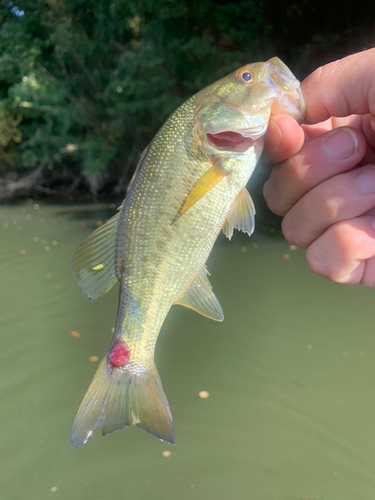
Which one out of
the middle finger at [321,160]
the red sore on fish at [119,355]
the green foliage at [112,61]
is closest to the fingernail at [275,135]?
the middle finger at [321,160]

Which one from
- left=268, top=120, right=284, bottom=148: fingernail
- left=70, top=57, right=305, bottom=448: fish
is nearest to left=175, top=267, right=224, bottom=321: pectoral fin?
left=70, top=57, right=305, bottom=448: fish

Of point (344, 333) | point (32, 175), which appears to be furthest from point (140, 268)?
point (32, 175)

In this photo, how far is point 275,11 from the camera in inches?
507

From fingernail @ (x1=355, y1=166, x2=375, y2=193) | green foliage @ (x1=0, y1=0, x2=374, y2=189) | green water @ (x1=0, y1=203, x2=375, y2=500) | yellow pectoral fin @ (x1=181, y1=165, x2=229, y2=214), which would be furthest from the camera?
green foliage @ (x1=0, y1=0, x2=374, y2=189)

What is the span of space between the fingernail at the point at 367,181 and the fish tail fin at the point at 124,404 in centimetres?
138

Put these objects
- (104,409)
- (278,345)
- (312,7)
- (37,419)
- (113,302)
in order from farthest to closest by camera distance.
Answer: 1. (312,7)
2. (113,302)
3. (278,345)
4. (37,419)
5. (104,409)

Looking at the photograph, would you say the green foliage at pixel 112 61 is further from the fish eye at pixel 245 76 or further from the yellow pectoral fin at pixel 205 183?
the yellow pectoral fin at pixel 205 183

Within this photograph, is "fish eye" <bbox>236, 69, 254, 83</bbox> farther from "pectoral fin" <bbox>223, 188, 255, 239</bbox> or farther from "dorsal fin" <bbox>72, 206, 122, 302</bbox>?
"dorsal fin" <bbox>72, 206, 122, 302</bbox>

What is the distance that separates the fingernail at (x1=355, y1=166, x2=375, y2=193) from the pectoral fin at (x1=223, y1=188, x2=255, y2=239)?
0.59 meters

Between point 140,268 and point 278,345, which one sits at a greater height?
point 140,268

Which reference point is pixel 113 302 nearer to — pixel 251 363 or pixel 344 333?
pixel 251 363

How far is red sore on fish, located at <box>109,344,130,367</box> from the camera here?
1.79 m

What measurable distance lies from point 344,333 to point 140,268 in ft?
11.6

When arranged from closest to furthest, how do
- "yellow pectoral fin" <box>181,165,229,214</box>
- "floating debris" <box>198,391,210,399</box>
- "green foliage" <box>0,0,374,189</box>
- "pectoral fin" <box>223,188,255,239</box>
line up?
"yellow pectoral fin" <box>181,165,229,214</box>
"pectoral fin" <box>223,188,255,239</box>
"floating debris" <box>198,391,210,399</box>
"green foliage" <box>0,0,374,189</box>
